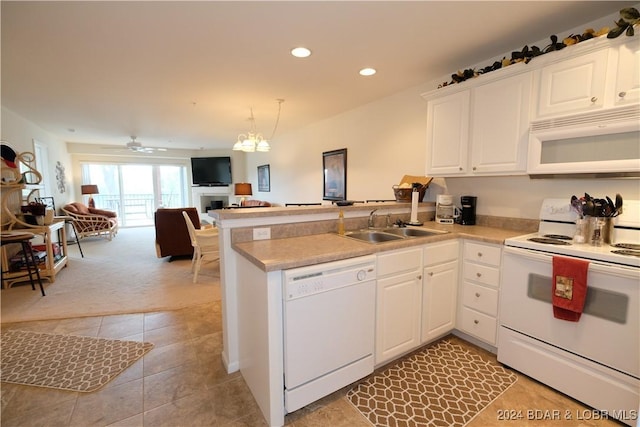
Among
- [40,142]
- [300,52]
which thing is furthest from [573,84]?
[40,142]

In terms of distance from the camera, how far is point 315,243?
1905mm

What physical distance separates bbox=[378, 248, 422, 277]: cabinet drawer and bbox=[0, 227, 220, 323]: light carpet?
87.7 inches

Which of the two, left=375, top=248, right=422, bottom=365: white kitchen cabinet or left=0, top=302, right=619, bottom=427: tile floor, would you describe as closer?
left=0, top=302, right=619, bottom=427: tile floor

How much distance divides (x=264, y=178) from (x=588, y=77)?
6.50 metres

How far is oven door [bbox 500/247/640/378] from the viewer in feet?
4.89

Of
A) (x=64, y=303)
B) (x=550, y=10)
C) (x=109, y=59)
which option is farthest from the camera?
(x=64, y=303)

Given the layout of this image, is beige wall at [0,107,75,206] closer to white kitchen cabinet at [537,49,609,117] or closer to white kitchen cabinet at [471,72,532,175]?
white kitchen cabinet at [471,72,532,175]

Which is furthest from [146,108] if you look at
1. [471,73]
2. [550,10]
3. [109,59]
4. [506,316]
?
[506,316]

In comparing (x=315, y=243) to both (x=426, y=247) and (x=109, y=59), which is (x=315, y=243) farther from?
(x=109, y=59)

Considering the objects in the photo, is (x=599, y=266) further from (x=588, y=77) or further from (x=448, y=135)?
(x=448, y=135)

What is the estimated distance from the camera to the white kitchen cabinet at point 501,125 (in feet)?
6.95

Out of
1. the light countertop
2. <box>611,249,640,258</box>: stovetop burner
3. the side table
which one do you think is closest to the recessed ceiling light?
the light countertop

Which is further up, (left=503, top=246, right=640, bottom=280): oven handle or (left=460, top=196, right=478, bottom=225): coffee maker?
(left=460, top=196, right=478, bottom=225): coffee maker

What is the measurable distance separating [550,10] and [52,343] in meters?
4.51
